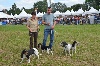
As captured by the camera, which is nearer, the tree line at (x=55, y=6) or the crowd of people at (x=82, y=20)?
the crowd of people at (x=82, y=20)

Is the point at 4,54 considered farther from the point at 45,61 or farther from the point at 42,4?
the point at 42,4

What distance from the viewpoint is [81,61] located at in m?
11.2

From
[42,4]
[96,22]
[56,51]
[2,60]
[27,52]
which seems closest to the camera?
[27,52]

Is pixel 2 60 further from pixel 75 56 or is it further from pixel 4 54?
pixel 75 56

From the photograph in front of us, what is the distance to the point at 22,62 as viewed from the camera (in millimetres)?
10898

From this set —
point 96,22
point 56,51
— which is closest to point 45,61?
point 56,51

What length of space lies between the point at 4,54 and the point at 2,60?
4.36ft

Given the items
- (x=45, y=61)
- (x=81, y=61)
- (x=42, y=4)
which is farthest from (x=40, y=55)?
(x=42, y=4)

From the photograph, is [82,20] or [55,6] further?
[55,6]

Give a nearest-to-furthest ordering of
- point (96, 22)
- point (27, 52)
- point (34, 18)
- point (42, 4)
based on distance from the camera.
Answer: point (27, 52)
point (34, 18)
point (96, 22)
point (42, 4)

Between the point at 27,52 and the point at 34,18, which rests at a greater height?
the point at 34,18

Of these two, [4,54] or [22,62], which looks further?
[4,54]

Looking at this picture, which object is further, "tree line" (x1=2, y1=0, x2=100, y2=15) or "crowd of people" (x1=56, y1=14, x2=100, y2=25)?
"tree line" (x1=2, y1=0, x2=100, y2=15)

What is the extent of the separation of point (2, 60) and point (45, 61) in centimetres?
192
